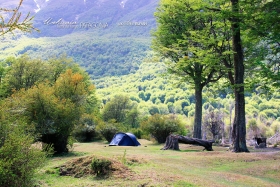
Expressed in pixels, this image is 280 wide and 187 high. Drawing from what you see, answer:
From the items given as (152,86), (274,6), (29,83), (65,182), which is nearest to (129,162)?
(65,182)

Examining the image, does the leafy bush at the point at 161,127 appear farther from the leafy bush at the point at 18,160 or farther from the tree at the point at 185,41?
the leafy bush at the point at 18,160

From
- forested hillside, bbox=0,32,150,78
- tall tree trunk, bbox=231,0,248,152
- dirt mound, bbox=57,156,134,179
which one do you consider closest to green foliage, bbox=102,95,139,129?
tall tree trunk, bbox=231,0,248,152

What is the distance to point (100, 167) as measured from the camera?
7.79 meters

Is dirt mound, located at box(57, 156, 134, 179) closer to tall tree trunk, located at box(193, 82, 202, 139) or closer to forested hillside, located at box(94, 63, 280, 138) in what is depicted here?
tall tree trunk, located at box(193, 82, 202, 139)

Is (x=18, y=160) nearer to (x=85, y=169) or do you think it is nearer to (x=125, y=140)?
(x=85, y=169)

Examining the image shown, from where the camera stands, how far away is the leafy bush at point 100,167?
7729mm

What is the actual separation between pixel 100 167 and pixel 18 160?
2.77m

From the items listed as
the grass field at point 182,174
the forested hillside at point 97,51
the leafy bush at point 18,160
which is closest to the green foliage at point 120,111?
the grass field at point 182,174

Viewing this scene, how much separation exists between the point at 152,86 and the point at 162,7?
8541 cm

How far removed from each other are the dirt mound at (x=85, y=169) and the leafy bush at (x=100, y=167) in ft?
0.38

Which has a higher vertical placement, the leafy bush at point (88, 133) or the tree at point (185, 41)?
the tree at point (185, 41)

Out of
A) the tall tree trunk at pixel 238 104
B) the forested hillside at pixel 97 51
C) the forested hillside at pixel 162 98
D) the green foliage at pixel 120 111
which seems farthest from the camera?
the forested hillside at pixel 97 51

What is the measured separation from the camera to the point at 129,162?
30.2 feet

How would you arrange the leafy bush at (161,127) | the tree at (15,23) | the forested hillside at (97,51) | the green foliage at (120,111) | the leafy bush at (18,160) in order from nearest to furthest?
1. the tree at (15,23)
2. the leafy bush at (18,160)
3. the leafy bush at (161,127)
4. the green foliage at (120,111)
5. the forested hillside at (97,51)
